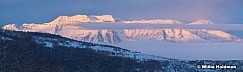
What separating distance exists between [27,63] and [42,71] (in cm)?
610

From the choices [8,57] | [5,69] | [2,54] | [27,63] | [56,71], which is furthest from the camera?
[56,71]

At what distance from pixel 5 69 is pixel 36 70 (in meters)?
27.1

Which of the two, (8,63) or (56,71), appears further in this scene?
(56,71)

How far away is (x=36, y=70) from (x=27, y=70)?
1115 centimetres

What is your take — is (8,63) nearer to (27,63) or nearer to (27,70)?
(27,70)

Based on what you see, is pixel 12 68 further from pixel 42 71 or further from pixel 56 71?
pixel 56 71

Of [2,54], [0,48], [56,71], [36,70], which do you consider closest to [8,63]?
[2,54]

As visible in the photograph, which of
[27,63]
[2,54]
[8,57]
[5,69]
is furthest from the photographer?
[27,63]

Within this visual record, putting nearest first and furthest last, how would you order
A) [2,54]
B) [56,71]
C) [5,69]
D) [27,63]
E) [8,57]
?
[5,69] → [2,54] → [8,57] → [27,63] → [56,71]

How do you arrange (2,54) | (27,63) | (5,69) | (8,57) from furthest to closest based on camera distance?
(27,63), (8,57), (2,54), (5,69)

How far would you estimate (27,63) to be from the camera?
138m

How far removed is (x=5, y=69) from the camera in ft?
366

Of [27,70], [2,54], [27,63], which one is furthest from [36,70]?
[2,54]

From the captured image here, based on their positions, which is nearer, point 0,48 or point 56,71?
point 0,48
